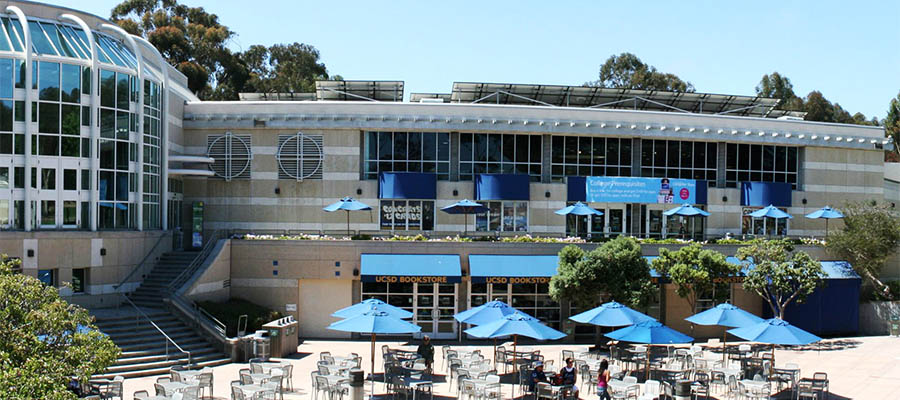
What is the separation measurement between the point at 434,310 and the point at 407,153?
7972 millimetres

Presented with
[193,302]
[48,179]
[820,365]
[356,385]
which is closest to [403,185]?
[193,302]

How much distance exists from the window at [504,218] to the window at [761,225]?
1166 centimetres

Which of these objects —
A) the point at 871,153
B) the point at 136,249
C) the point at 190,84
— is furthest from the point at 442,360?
the point at 190,84

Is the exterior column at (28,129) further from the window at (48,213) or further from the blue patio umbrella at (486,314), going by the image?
the blue patio umbrella at (486,314)

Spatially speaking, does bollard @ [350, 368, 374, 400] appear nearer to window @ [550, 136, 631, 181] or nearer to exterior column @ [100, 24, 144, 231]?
exterior column @ [100, 24, 144, 231]

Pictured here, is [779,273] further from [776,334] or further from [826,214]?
[776,334]

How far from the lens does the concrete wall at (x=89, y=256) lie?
2827 cm

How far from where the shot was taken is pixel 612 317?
2427cm

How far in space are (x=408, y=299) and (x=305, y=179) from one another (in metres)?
7.74

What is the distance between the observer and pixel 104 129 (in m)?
30.8

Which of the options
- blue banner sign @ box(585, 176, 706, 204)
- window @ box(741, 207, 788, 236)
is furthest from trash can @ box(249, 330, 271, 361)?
window @ box(741, 207, 788, 236)

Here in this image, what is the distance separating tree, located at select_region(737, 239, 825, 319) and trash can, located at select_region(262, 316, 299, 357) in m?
18.9

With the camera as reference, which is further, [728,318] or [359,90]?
[359,90]

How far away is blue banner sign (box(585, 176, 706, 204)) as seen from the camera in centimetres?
3734
